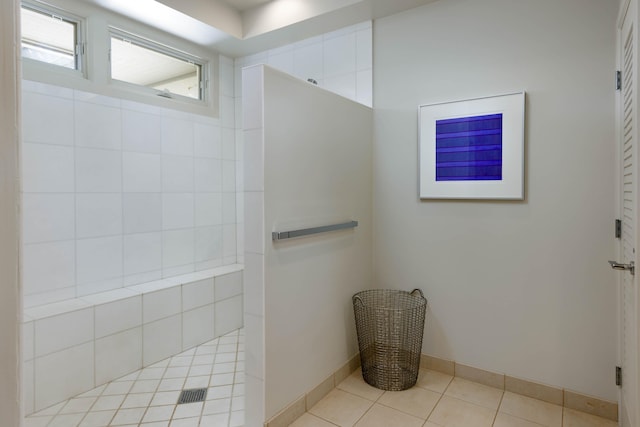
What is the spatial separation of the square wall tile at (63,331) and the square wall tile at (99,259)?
12.7 inches

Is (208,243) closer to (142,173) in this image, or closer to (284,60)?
(142,173)

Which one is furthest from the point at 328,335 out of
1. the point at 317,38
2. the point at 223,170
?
the point at 317,38

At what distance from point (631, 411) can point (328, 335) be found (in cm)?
144

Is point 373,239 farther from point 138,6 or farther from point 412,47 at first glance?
point 138,6

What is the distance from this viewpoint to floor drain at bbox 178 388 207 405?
2164 mm

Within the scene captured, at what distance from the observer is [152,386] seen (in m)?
2.32

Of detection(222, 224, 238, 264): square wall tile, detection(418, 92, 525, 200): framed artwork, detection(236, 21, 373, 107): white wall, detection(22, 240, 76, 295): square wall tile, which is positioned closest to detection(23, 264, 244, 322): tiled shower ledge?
detection(22, 240, 76, 295): square wall tile

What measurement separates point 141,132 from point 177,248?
0.96 m

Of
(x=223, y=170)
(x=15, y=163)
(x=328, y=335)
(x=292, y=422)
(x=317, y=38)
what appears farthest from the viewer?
(x=223, y=170)

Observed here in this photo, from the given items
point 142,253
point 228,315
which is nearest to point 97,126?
point 142,253

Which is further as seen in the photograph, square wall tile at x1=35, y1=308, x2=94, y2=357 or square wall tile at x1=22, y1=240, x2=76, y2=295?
square wall tile at x1=22, y1=240, x2=76, y2=295

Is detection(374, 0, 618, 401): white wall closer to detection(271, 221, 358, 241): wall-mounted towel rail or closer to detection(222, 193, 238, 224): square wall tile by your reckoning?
detection(271, 221, 358, 241): wall-mounted towel rail

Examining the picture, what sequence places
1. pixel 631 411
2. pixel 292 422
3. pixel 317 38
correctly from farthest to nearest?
1. pixel 317 38
2. pixel 292 422
3. pixel 631 411

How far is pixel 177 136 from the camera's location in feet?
10.0
